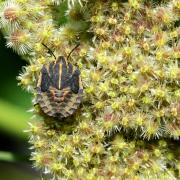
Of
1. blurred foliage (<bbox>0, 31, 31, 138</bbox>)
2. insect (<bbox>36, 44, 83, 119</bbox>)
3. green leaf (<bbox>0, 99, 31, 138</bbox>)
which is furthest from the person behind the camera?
blurred foliage (<bbox>0, 31, 31, 138</bbox>)

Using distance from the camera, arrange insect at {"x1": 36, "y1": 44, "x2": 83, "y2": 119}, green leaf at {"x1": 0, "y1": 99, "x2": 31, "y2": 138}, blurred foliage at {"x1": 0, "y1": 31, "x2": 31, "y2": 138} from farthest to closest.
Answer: blurred foliage at {"x1": 0, "y1": 31, "x2": 31, "y2": 138} → green leaf at {"x1": 0, "y1": 99, "x2": 31, "y2": 138} → insect at {"x1": 36, "y1": 44, "x2": 83, "y2": 119}

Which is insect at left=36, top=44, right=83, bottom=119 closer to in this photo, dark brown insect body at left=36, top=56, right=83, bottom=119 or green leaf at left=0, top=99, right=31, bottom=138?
dark brown insect body at left=36, top=56, right=83, bottom=119

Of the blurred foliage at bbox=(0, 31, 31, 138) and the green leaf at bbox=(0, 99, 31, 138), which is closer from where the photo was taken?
the green leaf at bbox=(0, 99, 31, 138)

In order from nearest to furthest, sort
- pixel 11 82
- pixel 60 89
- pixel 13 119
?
pixel 60 89 → pixel 13 119 → pixel 11 82

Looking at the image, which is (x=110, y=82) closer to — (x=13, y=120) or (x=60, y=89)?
(x=60, y=89)

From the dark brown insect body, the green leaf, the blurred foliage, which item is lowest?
the dark brown insect body

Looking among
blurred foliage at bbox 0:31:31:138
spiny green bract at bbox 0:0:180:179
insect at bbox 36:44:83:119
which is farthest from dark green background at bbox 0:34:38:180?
A: insect at bbox 36:44:83:119

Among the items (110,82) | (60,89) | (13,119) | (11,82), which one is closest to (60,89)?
(60,89)

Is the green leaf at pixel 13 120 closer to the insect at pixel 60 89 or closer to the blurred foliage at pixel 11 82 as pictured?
the blurred foliage at pixel 11 82

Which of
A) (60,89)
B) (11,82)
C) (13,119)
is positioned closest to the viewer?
(60,89)
